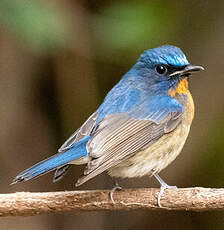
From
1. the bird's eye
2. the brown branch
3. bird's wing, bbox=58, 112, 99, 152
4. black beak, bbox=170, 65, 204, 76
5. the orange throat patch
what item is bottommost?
A: the brown branch

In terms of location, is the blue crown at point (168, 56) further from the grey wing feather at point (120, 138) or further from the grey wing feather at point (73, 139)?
the grey wing feather at point (73, 139)

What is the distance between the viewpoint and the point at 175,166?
657 centimetres

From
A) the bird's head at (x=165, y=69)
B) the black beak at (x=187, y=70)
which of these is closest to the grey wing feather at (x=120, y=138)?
the bird's head at (x=165, y=69)

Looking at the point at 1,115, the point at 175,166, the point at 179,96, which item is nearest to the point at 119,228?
the point at 175,166

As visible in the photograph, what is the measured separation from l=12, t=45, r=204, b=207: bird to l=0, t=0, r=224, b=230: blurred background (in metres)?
1.09

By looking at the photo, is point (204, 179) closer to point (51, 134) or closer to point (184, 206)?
point (51, 134)

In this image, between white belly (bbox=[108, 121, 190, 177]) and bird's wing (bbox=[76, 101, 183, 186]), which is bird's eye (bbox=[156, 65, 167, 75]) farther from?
white belly (bbox=[108, 121, 190, 177])

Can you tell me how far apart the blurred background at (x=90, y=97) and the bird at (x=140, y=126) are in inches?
43.0

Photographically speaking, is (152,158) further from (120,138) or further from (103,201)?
(103,201)

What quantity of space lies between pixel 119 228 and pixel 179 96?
2220 mm

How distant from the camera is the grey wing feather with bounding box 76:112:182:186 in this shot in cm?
444

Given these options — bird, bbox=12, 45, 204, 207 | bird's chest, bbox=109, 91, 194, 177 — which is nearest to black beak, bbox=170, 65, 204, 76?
bird, bbox=12, 45, 204, 207

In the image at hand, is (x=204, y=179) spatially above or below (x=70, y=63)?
below

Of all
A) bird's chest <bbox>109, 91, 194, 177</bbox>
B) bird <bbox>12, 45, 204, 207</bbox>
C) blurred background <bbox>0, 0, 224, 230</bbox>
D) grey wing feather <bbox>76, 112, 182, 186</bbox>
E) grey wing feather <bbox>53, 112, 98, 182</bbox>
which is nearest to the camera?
grey wing feather <bbox>76, 112, 182, 186</bbox>
